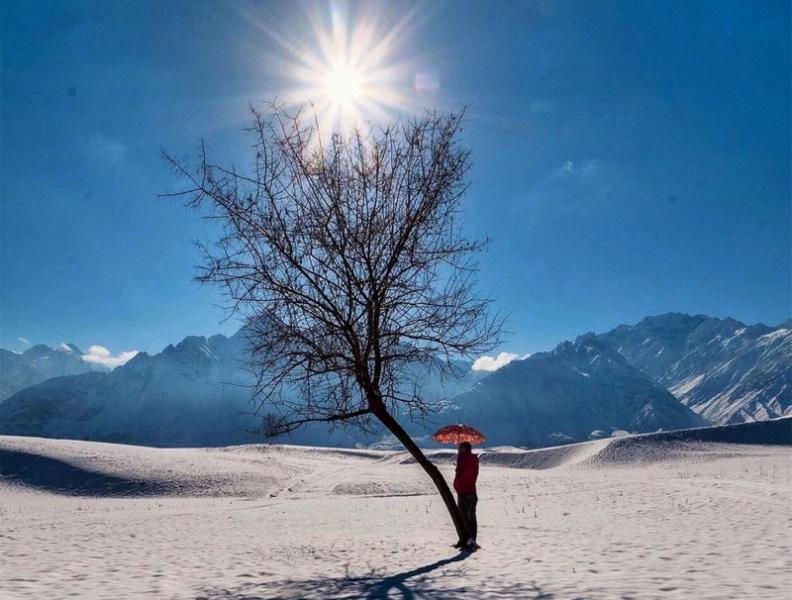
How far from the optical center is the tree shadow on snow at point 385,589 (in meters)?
8.95

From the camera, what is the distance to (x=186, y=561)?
12.5m

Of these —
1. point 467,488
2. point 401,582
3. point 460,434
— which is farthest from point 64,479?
point 401,582

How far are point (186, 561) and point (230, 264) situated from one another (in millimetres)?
6799

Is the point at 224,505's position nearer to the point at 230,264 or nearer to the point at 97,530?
the point at 97,530

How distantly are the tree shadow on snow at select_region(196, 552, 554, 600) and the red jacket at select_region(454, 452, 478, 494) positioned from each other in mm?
3150

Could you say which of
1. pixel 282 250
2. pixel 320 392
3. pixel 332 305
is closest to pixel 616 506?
pixel 320 392

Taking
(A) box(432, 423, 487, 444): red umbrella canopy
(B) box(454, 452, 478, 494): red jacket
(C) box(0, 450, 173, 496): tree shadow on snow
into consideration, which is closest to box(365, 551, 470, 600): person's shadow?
(B) box(454, 452, 478, 494): red jacket

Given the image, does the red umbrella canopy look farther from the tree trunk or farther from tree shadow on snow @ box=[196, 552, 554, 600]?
tree shadow on snow @ box=[196, 552, 554, 600]

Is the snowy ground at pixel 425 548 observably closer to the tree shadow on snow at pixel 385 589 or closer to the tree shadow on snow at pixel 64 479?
the tree shadow on snow at pixel 385 589

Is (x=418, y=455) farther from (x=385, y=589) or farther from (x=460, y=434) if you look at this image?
(x=385, y=589)

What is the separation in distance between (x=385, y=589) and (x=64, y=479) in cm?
4215

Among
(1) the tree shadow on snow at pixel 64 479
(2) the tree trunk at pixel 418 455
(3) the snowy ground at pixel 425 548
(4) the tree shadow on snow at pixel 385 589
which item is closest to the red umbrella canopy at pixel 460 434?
(2) the tree trunk at pixel 418 455

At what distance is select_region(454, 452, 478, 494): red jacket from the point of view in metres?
13.8

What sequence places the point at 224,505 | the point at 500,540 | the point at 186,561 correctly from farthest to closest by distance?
the point at 224,505 → the point at 500,540 → the point at 186,561
